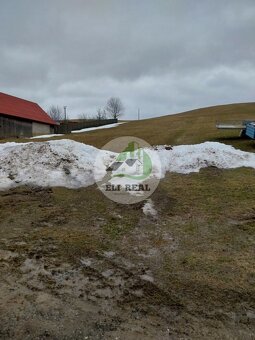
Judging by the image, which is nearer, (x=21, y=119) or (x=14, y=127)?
(x=14, y=127)

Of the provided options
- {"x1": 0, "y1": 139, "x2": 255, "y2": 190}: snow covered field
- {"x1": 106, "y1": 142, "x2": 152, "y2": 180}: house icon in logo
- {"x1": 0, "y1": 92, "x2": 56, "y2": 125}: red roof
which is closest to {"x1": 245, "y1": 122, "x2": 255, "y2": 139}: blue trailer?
{"x1": 0, "y1": 139, "x2": 255, "y2": 190}: snow covered field

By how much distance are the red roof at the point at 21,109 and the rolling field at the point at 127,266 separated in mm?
27771

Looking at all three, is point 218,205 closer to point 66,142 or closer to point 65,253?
point 65,253

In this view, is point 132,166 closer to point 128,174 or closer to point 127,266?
point 128,174

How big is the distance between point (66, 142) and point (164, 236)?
5669mm

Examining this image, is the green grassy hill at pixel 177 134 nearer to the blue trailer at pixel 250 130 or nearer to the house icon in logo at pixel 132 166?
the blue trailer at pixel 250 130

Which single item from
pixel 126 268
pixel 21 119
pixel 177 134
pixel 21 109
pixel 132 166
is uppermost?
pixel 21 109

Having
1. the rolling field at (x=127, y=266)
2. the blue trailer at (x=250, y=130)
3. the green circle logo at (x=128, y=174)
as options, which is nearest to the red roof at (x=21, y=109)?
the blue trailer at (x=250, y=130)

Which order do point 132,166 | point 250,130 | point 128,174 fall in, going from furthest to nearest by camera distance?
point 250,130 < point 132,166 < point 128,174

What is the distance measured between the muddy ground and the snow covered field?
1.02m

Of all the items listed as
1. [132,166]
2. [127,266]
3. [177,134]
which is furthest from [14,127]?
[127,266]

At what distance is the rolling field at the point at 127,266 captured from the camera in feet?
12.8

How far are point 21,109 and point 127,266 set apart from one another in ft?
116

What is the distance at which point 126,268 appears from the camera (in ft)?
16.7
